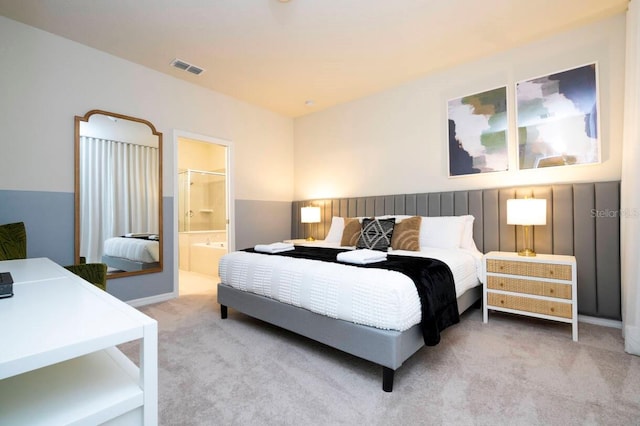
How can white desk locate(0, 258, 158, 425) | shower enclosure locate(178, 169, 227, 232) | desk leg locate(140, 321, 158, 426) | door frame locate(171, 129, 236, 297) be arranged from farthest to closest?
1. shower enclosure locate(178, 169, 227, 232)
2. door frame locate(171, 129, 236, 297)
3. desk leg locate(140, 321, 158, 426)
4. white desk locate(0, 258, 158, 425)

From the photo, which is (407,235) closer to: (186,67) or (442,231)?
(442,231)

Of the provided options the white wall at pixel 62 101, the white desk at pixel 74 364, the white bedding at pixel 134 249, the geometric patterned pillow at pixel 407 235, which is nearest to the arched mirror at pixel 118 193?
the white bedding at pixel 134 249

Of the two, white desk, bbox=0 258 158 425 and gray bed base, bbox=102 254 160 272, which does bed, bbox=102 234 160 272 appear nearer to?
gray bed base, bbox=102 254 160 272

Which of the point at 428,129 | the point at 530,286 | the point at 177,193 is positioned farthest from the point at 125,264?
the point at 530,286

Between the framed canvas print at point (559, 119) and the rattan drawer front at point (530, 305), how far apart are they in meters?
1.35

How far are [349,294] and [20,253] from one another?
2.61 m

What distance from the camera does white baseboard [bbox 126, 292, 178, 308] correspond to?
3.40 meters

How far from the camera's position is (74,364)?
99 centimetres

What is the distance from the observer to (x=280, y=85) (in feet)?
13.2

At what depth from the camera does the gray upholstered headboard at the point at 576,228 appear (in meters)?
2.58

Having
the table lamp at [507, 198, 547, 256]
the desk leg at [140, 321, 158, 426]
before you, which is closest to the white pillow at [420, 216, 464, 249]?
the table lamp at [507, 198, 547, 256]

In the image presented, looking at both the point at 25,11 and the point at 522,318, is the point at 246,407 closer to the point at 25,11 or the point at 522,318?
the point at 522,318

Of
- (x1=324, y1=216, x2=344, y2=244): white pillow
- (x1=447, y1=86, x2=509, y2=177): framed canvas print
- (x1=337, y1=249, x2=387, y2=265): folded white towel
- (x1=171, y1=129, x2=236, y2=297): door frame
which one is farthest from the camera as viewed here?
(x1=324, y1=216, x2=344, y2=244): white pillow

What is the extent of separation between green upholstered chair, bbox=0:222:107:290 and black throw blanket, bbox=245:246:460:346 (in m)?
1.77
